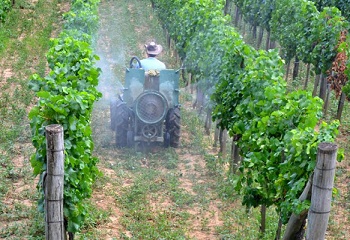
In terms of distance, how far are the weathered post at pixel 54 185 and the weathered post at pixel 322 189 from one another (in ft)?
6.20

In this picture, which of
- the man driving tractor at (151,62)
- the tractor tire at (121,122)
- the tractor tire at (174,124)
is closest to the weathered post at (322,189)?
A: the tractor tire at (174,124)

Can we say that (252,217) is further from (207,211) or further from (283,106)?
(283,106)

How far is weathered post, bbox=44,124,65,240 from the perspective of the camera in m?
4.76

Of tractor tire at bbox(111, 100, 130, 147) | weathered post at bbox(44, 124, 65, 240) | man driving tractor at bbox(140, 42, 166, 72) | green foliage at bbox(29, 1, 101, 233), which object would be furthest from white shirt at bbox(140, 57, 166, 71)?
weathered post at bbox(44, 124, 65, 240)

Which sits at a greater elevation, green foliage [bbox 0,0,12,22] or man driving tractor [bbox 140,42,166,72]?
green foliage [bbox 0,0,12,22]

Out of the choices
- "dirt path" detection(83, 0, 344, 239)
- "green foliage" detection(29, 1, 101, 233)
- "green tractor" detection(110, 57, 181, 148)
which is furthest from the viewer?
"green tractor" detection(110, 57, 181, 148)

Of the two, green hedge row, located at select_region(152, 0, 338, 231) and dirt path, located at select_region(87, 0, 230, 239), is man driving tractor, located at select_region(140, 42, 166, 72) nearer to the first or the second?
green hedge row, located at select_region(152, 0, 338, 231)

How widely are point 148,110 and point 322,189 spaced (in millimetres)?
6885

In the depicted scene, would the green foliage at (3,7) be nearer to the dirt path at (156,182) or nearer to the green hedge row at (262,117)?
the dirt path at (156,182)

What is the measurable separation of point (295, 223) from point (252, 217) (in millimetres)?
3329

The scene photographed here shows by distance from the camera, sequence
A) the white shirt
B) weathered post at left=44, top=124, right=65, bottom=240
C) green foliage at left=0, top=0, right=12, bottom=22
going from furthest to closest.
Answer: green foliage at left=0, top=0, right=12, bottom=22 → the white shirt → weathered post at left=44, top=124, right=65, bottom=240

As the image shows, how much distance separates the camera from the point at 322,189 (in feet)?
13.9

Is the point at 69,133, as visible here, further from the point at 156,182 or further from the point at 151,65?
the point at 151,65

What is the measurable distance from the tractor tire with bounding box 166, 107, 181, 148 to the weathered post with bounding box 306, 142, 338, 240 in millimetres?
7129
